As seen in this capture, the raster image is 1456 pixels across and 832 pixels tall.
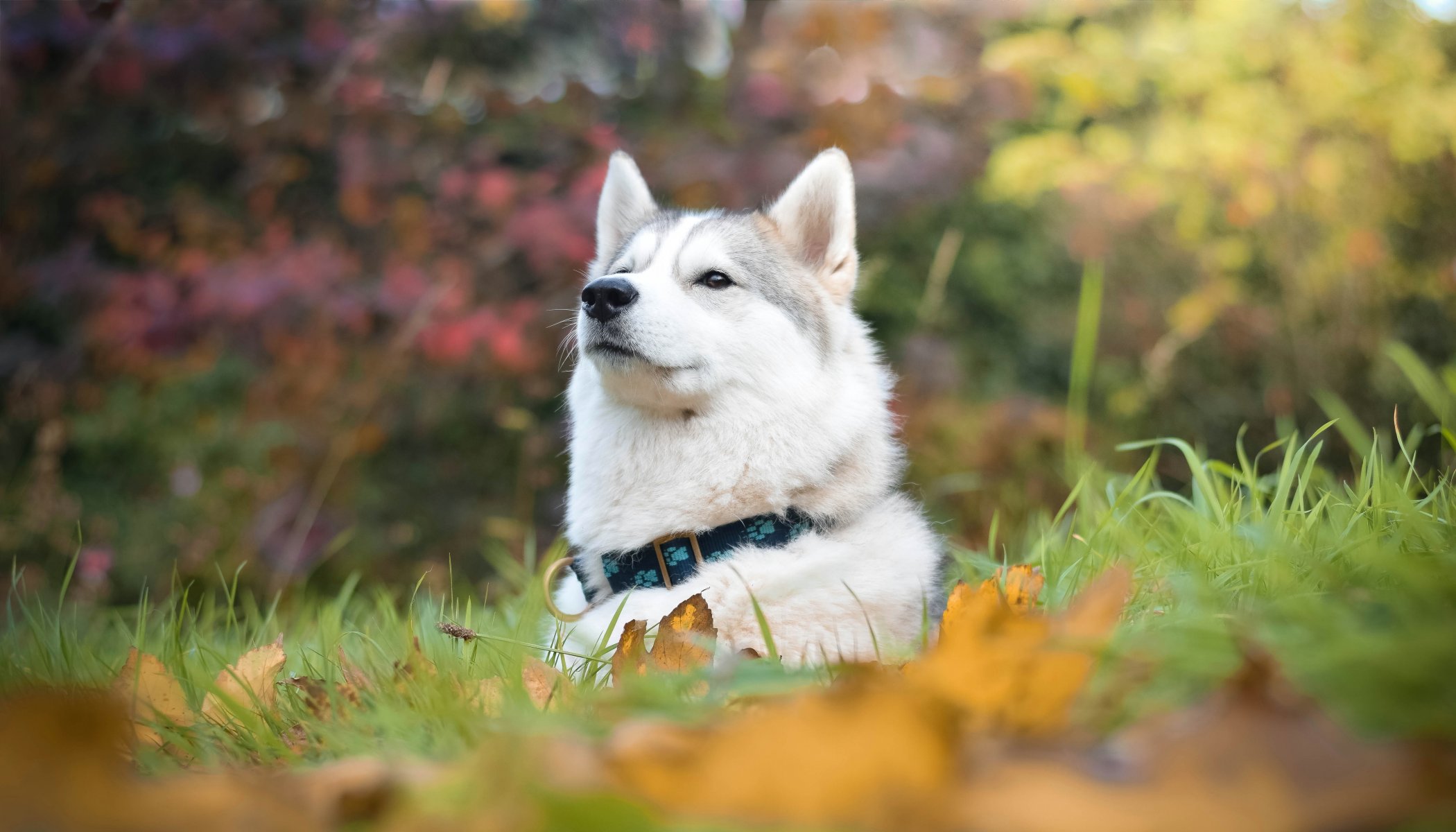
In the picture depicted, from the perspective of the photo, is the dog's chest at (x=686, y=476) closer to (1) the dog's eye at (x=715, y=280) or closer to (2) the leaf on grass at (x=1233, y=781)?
(1) the dog's eye at (x=715, y=280)

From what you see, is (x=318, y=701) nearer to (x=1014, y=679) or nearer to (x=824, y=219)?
(x=1014, y=679)

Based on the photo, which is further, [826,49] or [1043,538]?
[826,49]

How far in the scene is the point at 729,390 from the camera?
2410 mm

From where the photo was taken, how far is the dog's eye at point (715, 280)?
2.59 m

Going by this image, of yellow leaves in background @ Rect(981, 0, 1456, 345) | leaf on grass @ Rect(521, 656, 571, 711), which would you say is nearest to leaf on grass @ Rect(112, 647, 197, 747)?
leaf on grass @ Rect(521, 656, 571, 711)

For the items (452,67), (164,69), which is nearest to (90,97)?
(164,69)

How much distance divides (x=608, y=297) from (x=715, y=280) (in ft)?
1.19

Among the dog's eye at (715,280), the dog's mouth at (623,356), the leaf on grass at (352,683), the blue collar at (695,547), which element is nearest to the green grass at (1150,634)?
the leaf on grass at (352,683)

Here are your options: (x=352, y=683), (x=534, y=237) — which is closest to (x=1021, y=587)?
(x=352, y=683)

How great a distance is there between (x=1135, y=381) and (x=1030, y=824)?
6.43 m

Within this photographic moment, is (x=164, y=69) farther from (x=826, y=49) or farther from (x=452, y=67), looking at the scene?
(x=826, y=49)

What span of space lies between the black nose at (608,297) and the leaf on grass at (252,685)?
1.05 meters

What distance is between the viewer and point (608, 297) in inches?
93.0

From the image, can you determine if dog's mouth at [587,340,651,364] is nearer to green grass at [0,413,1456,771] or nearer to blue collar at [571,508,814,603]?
blue collar at [571,508,814,603]
